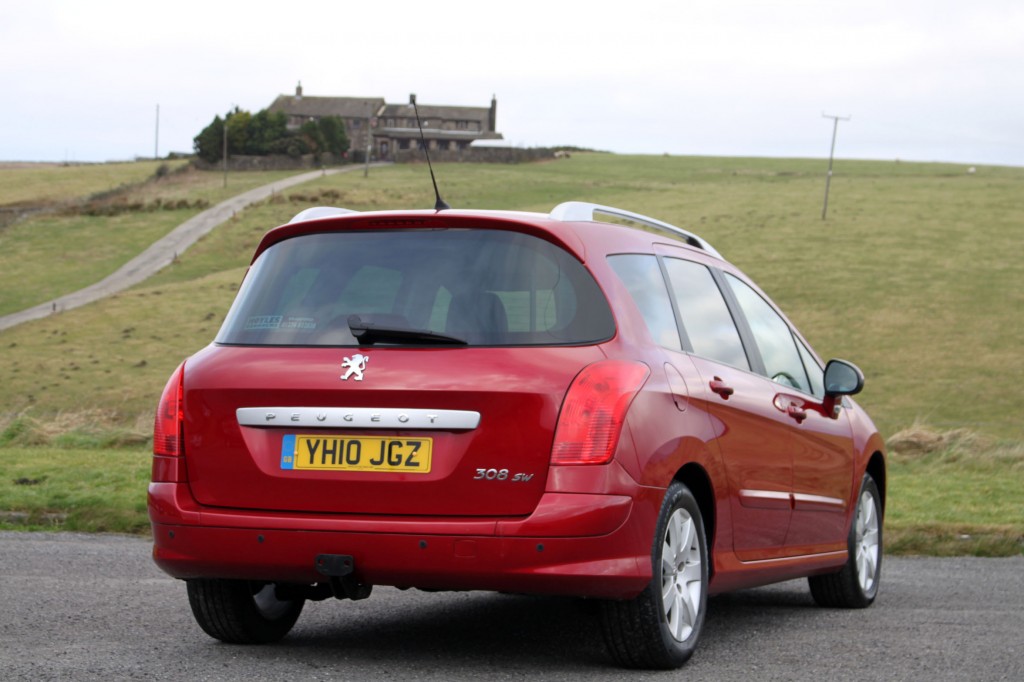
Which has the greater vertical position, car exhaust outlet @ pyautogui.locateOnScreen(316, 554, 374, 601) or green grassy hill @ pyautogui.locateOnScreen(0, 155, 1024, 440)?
car exhaust outlet @ pyautogui.locateOnScreen(316, 554, 374, 601)

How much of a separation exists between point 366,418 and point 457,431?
13.5 inches

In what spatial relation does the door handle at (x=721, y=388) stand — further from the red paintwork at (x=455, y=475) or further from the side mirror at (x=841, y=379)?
the side mirror at (x=841, y=379)

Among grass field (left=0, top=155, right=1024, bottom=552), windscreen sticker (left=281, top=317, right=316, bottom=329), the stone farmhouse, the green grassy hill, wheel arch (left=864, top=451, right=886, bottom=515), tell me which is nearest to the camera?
windscreen sticker (left=281, top=317, right=316, bottom=329)

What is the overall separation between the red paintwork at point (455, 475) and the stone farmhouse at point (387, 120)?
15909cm

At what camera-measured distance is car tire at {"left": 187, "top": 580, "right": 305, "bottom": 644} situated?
5840 millimetres

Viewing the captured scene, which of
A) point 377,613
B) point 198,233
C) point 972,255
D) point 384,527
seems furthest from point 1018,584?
point 198,233

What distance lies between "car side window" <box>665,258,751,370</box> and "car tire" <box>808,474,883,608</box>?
196 centimetres

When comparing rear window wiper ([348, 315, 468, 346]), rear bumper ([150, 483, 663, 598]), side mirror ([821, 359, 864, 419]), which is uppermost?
rear window wiper ([348, 315, 468, 346])

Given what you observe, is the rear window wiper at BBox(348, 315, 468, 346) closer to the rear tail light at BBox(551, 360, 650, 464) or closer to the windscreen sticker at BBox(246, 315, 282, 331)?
the windscreen sticker at BBox(246, 315, 282, 331)

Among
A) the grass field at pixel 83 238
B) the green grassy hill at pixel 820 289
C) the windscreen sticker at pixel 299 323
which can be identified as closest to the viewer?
the windscreen sticker at pixel 299 323

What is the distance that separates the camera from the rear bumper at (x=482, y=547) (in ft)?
16.3

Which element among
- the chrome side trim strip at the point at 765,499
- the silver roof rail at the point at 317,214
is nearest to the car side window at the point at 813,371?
the chrome side trim strip at the point at 765,499

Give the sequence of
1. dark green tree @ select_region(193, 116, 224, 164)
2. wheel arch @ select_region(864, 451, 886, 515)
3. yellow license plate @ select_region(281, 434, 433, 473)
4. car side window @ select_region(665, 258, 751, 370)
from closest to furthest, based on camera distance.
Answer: yellow license plate @ select_region(281, 434, 433, 473)
car side window @ select_region(665, 258, 751, 370)
wheel arch @ select_region(864, 451, 886, 515)
dark green tree @ select_region(193, 116, 224, 164)

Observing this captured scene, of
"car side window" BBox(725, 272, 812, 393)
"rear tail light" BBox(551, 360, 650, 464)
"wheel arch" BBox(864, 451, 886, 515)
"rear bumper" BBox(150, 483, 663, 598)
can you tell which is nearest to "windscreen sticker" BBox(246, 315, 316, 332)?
"rear bumper" BBox(150, 483, 663, 598)
